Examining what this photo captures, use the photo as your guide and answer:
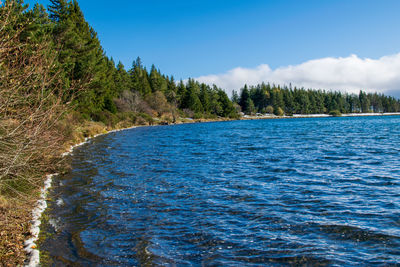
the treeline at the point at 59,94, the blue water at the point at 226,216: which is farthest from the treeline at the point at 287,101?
the blue water at the point at 226,216

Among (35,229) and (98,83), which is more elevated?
(98,83)

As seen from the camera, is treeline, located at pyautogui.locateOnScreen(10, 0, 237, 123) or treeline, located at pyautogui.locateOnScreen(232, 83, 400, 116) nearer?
treeline, located at pyautogui.locateOnScreen(10, 0, 237, 123)

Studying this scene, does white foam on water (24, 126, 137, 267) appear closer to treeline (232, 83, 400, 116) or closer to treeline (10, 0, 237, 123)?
treeline (10, 0, 237, 123)

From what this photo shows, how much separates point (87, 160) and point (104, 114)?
34135 millimetres

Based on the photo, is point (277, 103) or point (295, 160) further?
point (277, 103)

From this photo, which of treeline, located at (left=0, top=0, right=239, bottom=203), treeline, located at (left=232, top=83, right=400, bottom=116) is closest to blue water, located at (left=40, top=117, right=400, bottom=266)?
treeline, located at (left=0, top=0, right=239, bottom=203)

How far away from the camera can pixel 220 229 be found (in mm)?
7961

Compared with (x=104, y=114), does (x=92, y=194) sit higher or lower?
lower

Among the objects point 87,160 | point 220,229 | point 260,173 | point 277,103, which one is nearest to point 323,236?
Answer: point 220,229

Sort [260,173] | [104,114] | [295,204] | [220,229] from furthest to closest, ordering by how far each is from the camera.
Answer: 1. [104,114]
2. [260,173]
3. [295,204]
4. [220,229]

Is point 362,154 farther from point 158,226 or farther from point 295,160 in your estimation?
point 158,226

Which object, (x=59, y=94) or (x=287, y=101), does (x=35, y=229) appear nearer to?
(x=59, y=94)

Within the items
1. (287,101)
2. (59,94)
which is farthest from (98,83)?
(287,101)

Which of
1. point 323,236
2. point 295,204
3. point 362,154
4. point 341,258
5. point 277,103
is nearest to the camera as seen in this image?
point 341,258
